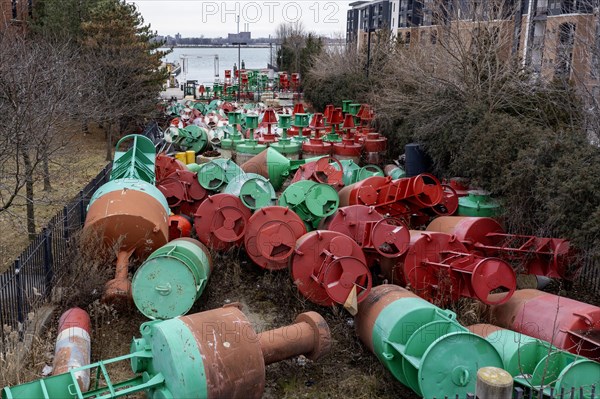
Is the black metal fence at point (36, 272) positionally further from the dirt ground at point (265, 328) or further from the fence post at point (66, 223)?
the dirt ground at point (265, 328)

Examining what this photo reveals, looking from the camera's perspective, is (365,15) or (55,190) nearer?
(55,190)

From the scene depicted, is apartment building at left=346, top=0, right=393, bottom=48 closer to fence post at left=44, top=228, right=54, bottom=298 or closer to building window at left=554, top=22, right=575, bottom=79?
building window at left=554, top=22, right=575, bottom=79

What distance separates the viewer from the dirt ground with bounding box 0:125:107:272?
10.3 m

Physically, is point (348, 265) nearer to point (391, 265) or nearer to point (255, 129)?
point (391, 265)

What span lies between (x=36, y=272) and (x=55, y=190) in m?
8.19

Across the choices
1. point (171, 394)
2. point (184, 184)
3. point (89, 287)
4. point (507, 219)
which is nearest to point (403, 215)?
point (507, 219)

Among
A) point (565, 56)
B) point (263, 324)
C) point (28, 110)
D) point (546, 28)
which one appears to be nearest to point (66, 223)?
point (28, 110)

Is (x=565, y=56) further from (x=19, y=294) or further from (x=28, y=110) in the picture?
(x=19, y=294)

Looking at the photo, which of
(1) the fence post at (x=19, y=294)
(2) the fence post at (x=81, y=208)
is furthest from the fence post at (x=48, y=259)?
(2) the fence post at (x=81, y=208)

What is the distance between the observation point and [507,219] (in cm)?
1019

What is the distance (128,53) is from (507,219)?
55.7 ft

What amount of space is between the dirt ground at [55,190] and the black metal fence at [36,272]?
769 mm

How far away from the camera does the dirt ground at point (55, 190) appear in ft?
33.7

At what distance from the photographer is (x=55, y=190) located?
14.9m
